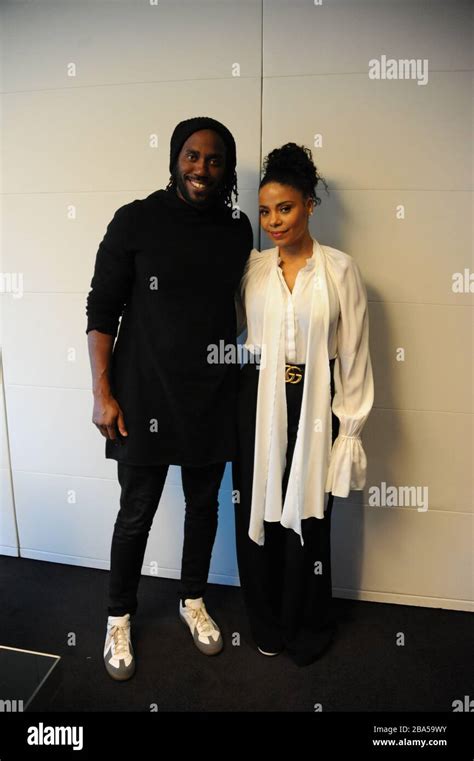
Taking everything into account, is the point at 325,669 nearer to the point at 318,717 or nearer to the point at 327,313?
the point at 318,717

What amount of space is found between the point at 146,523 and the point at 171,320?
72cm

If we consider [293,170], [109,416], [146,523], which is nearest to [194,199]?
[293,170]

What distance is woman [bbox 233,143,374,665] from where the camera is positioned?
1.55m

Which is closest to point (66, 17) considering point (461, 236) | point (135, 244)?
point (135, 244)

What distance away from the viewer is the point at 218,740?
1.54m

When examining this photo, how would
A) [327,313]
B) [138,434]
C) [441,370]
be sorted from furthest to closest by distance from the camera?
[441,370] → [138,434] → [327,313]

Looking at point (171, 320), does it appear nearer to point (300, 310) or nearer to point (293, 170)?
point (300, 310)

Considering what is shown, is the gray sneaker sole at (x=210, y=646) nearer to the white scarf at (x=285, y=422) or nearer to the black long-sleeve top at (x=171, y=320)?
the white scarf at (x=285, y=422)

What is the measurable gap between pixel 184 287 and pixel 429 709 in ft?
5.27

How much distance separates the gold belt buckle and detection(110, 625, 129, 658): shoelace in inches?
42.7

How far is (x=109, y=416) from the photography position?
165 cm

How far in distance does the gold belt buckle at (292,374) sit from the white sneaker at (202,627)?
0.98m

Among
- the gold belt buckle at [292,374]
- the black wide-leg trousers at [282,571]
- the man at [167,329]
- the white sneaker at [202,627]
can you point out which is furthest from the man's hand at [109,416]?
the white sneaker at [202,627]

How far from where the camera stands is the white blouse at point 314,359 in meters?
1.56
